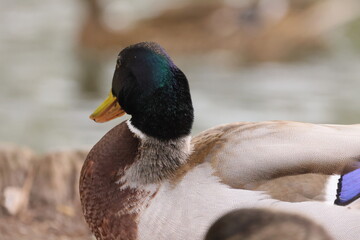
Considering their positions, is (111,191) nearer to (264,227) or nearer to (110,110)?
(110,110)

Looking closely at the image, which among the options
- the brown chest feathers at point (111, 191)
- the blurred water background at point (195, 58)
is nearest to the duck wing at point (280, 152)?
the brown chest feathers at point (111, 191)

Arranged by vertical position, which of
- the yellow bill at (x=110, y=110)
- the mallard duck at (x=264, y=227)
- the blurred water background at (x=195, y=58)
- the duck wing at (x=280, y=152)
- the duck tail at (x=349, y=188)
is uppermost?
the yellow bill at (x=110, y=110)

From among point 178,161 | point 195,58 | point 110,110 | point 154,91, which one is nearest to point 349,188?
point 178,161

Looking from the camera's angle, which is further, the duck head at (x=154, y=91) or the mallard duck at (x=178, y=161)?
the duck head at (x=154, y=91)

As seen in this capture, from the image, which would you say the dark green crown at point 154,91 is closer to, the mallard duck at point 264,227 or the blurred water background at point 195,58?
the mallard duck at point 264,227

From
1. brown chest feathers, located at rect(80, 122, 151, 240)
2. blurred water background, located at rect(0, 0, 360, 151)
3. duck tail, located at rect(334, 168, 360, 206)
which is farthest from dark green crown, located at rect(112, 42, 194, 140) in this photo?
blurred water background, located at rect(0, 0, 360, 151)

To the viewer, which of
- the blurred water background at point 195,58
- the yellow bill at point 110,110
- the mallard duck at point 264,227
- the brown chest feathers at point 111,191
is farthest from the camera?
the blurred water background at point 195,58

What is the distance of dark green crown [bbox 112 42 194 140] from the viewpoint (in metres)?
3.38

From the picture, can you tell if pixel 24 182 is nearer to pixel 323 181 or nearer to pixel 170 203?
pixel 170 203

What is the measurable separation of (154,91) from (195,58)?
10.5 m

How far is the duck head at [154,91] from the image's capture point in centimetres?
338

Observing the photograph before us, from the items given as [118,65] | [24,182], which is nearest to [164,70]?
[118,65]

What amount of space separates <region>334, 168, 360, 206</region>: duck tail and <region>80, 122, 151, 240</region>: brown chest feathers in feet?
2.43

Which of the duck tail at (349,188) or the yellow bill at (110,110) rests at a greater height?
the yellow bill at (110,110)
